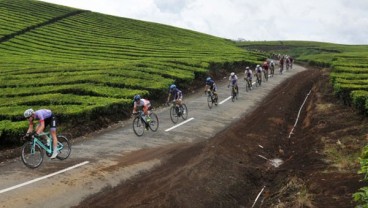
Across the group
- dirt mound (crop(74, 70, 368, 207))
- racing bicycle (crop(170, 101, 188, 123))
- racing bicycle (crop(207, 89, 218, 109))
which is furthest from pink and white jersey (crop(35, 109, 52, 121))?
racing bicycle (crop(207, 89, 218, 109))

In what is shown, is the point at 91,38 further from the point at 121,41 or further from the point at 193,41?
the point at 193,41

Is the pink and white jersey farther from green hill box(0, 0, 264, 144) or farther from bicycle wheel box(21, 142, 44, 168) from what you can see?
green hill box(0, 0, 264, 144)

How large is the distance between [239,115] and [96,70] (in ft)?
52.9

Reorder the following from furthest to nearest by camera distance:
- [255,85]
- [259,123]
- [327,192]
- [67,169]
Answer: [255,85] → [259,123] → [67,169] → [327,192]

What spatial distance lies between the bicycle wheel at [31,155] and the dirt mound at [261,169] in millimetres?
3521

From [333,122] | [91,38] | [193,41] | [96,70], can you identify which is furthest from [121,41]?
[333,122]

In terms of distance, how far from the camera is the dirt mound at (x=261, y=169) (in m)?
13.4

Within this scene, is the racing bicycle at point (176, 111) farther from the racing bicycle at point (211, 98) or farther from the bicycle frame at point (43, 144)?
the bicycle frame at point (43, 144)

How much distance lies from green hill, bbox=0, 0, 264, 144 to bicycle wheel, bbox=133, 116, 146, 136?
11.3ft

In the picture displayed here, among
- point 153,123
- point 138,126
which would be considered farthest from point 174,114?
point 138,126

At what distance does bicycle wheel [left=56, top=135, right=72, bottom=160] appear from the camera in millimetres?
16402

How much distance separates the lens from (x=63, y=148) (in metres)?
17.1

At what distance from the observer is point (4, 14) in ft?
258

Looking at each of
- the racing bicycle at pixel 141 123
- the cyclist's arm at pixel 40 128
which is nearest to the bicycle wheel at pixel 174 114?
the racing bicycle at pixel 141 123
